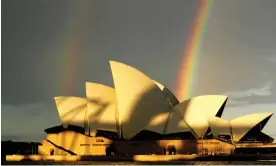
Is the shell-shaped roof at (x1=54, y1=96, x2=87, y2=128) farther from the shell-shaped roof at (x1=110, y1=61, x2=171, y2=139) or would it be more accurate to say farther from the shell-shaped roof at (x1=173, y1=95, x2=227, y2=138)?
the shell-shaped roof at (x1=173, y1=95, x2=227, y2=138)

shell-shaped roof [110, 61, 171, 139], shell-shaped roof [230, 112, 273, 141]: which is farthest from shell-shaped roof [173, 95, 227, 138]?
shell-shaped roof [230, 112, 273, 141]

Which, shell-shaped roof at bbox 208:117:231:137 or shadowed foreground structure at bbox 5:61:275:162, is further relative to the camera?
shell-shaped roof at bbox 208:117:231:137

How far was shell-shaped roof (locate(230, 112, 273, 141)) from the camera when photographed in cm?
2772

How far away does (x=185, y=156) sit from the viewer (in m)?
27.5

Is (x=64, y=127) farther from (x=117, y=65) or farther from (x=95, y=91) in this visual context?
(x=117, y=65)

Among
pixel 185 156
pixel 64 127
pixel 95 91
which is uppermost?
pixel 95 91

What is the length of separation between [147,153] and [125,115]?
11.7ft

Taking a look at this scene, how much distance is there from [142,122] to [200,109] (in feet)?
11.5

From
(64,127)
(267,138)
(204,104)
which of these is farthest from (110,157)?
(267,138)

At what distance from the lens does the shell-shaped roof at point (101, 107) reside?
94.1 ft

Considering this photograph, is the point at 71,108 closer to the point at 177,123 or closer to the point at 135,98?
the point at 135,98

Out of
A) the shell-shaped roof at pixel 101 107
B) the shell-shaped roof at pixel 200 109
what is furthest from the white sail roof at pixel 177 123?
the shell-shaped roof at pixel 101 107

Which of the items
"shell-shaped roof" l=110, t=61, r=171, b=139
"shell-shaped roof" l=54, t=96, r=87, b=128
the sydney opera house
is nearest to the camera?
"shell-shaped roof" l=110, t=61, r=171, b=139

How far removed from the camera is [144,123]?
2870cm
